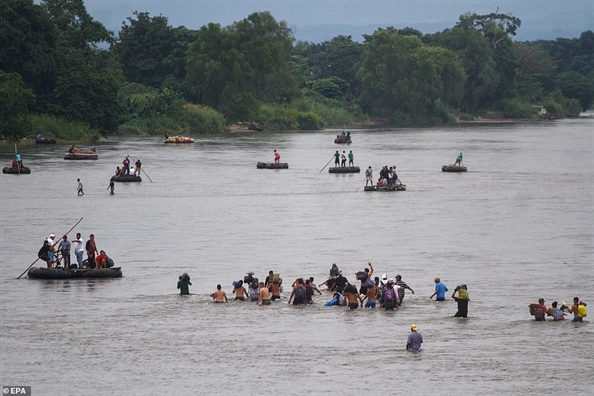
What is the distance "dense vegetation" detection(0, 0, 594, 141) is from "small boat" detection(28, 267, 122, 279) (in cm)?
4547

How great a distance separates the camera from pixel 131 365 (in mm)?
27656

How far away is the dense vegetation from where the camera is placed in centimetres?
9456

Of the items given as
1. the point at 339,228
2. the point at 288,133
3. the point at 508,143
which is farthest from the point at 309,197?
the point at 288,133

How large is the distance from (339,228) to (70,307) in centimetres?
1870

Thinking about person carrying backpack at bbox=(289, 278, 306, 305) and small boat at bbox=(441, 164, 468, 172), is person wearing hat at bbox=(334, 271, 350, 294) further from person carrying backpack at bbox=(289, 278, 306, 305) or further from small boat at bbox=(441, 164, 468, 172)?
small boat at bbox=(441, 164, 468, 172)

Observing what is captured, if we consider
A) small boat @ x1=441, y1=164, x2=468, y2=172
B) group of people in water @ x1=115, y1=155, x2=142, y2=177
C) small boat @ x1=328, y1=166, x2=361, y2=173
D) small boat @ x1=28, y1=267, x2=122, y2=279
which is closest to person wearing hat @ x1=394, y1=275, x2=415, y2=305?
small boat @ x1=28, y1=267, x2=122, y2=279

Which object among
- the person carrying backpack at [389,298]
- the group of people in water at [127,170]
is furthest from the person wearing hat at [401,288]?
the group of people in water at [127,170]

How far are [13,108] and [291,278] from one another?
47.6 m

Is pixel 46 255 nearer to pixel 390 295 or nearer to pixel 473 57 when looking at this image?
pixel 390 295

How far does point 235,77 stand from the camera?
128250 millimetres

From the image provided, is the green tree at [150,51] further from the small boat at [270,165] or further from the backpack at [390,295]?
the backpack at [390,295]

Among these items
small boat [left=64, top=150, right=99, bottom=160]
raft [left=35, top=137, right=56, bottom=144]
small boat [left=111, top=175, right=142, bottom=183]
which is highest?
raft [left=35, top=137, right=56, bottom=144]

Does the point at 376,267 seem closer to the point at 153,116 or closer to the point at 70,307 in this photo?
the point at 70,307

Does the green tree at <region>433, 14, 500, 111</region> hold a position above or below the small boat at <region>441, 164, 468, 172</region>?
above
